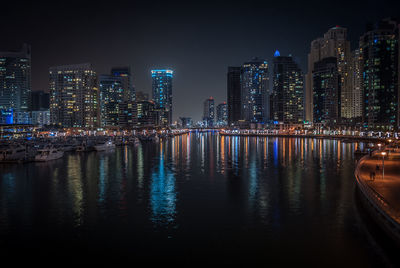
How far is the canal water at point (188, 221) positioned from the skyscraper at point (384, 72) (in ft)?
565

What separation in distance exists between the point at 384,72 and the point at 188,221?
668ft

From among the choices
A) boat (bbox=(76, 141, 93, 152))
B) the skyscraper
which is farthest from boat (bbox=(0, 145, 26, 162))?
the skyscraper

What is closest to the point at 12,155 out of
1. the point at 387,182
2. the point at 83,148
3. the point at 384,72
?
the point at 83,148

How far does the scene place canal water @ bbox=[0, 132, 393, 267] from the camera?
67.3 ft

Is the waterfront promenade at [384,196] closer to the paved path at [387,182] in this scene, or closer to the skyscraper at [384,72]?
the paved path at [387,182]

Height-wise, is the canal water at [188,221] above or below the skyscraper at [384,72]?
below

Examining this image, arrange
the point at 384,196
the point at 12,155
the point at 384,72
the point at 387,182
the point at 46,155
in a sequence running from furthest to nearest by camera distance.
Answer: the point at 384,72, the point at 46,155, the point at 12,155, the point at 387,182, the point at 384,196

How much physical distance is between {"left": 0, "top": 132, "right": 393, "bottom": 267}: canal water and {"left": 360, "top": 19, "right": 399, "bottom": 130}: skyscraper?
172 metres

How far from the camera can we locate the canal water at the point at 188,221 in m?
20.5

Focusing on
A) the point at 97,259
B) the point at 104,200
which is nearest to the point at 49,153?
the point at 104,200

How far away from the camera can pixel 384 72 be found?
19362 cm

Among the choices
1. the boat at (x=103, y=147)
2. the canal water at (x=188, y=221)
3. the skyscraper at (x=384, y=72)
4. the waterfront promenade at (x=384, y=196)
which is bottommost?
the canal water at (x=188, y=221)

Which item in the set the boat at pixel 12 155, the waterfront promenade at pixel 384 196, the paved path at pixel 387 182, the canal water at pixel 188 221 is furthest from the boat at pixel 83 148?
the waterfront promenade at pixel 384 196

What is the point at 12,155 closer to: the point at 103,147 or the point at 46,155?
the point at 46,155
